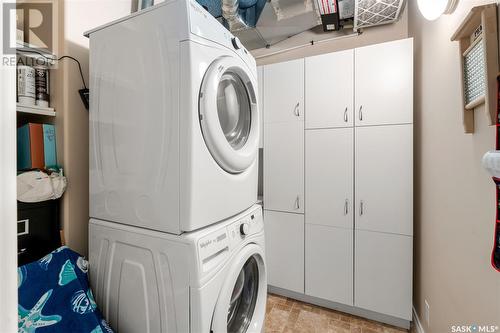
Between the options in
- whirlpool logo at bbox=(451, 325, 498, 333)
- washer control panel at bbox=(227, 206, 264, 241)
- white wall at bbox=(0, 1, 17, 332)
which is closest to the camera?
white wall at bbox=(0, 1, 17, 332)

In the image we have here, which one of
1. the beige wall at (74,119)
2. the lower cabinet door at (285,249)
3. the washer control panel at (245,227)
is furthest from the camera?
the lower cabinet door at (285,249)

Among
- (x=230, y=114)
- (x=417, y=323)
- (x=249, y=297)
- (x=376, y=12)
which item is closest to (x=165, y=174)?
(x=230, y=114)

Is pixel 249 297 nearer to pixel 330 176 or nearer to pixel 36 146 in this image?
pixel 330 176

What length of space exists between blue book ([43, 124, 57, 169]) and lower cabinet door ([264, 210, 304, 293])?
1.56 m

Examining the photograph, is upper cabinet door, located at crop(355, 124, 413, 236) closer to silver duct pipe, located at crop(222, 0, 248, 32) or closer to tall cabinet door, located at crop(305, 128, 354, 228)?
tall cabinet door, located at crop(305, 128, 354, 228)

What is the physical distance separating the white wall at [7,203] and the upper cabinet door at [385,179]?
1869mm

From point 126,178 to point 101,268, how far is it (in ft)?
1.48

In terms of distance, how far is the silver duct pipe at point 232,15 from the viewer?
1.77m

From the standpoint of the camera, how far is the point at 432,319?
4.47 ft

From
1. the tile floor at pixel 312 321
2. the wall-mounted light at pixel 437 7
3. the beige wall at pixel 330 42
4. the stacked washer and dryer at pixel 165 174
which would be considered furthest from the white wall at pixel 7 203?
the beige wall at pixel 330 42

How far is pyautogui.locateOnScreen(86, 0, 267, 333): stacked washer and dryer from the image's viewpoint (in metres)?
0.85

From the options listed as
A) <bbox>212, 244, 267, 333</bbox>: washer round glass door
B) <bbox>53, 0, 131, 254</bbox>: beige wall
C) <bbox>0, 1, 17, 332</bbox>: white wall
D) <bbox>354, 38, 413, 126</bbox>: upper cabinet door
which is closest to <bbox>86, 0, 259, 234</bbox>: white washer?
<bbox>53, 0, 131, 254</bbox>: beige wall

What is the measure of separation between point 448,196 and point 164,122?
1424mm

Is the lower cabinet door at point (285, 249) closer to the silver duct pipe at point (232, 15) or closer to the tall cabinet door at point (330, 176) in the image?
the tall cabinet door at point (330, 176)
